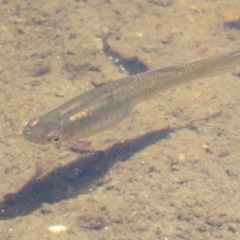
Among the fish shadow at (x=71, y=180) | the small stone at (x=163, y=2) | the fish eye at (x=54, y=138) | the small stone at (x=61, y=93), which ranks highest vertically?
the fish eye at (x=54, y=138)

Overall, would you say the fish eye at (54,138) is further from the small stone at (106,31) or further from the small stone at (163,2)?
the small stone at (163,2)

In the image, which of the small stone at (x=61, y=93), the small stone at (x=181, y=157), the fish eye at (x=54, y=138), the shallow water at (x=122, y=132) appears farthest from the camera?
the small stone at (x=61, y=93)

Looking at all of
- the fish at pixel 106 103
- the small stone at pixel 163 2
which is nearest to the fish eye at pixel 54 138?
the fish at pixel 106 103

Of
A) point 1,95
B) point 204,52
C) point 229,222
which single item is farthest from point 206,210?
point 1,95

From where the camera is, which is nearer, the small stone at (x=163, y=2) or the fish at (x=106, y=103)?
the fish at (x=106, y=103)

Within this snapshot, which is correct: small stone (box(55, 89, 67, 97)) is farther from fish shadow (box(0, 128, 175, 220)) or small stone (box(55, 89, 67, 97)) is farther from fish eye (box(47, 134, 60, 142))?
fish eye (box(47, 134, 60, 142))

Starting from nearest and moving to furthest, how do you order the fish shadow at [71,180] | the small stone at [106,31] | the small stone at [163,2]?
the fish shadow at [71,180]
the small stone at [106,31]
the small stone at [163,2]

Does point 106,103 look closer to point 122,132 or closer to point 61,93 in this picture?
point 122,132
